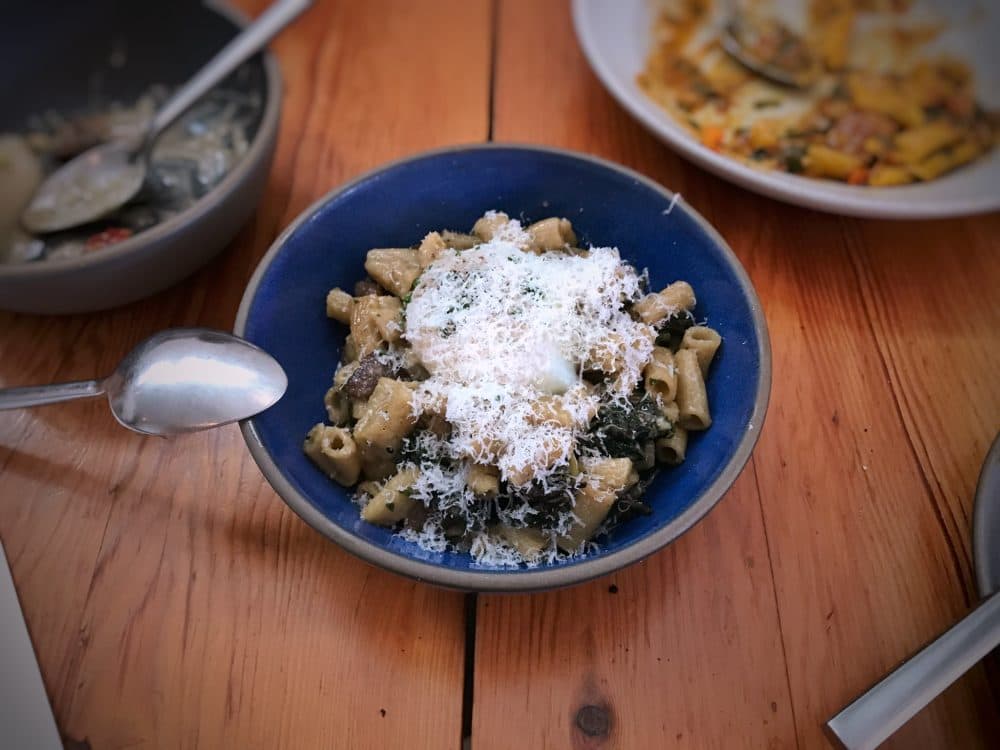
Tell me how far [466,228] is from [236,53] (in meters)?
0.55

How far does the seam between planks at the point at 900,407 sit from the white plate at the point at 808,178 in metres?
0.12

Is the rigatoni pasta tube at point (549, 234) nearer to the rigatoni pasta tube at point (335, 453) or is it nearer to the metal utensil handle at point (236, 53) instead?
the rigatoni pasta tube at point (335, 453)

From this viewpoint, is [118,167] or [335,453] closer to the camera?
[335,453]

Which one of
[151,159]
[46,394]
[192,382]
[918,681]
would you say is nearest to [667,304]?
[918,681]

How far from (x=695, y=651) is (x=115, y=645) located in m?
0.75

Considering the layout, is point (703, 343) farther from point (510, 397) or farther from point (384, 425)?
point (384, 425)

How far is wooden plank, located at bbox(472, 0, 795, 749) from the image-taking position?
3.00ft

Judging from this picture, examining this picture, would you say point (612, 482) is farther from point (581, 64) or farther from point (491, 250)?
point (581, 64)

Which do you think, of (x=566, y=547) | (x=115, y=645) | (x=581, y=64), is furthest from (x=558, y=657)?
(x=581, y=64)

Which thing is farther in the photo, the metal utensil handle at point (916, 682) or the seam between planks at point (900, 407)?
the seam between planks at point (900, 407)

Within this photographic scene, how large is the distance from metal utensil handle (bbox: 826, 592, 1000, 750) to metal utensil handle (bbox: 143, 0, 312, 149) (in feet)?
4.54

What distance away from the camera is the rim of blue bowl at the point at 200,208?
1081 millimetres

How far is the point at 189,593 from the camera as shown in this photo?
101 cm

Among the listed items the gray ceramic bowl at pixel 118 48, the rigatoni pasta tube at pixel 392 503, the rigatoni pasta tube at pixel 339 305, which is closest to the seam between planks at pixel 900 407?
the rigatoni pasta tube at pixel 392 503
